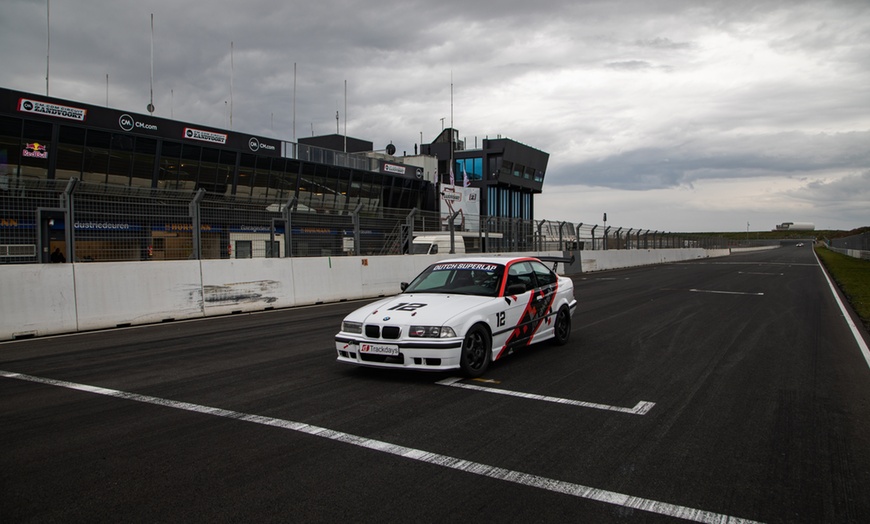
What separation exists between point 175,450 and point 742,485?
12.6 ft

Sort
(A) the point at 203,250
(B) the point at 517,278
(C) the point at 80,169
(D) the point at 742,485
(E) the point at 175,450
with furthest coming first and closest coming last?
1. (C) the point at 80,169
2. (A) the point at 203,250
3. (B) the point at 517,278
4. (E) the point at 175,450
5. (D) the point at 742,485

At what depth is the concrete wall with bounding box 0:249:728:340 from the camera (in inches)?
376

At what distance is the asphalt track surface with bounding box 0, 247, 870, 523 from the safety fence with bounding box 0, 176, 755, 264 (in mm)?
2607

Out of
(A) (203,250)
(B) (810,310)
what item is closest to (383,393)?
(A) (203,250)

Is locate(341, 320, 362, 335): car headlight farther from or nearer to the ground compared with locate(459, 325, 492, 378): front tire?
farther from the ground

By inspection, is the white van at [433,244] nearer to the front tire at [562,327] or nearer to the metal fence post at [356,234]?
the metal fence post at [356,234]

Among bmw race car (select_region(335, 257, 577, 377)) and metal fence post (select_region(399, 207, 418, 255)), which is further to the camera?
metal fence post (select_region(399, 207, 418, 255))

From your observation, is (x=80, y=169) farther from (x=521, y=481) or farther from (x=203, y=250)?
(x=521, y=481)

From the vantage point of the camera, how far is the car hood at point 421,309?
6.16 meters

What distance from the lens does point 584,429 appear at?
468 cm

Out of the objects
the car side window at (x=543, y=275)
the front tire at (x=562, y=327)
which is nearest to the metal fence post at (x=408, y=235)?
the car side window at (x=543, y=275)

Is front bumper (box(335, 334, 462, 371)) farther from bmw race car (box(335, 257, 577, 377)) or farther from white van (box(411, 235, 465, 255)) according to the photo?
white van (box(411, 235, 465, 255))

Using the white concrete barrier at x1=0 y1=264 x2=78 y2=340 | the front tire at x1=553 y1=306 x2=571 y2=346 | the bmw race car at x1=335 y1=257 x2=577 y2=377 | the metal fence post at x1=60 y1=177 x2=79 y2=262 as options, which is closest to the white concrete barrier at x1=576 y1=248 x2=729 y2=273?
the front tire at x1=553 y1=306 x2=571 y2=346

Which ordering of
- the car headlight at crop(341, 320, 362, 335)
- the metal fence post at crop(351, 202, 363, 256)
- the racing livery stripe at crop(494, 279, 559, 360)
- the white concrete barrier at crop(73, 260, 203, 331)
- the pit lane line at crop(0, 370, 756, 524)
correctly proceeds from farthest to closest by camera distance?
the metal fence post at crop(351, 202, 363, 256)
the white concrete barrier at crop(73, 260, 203, 331)
the racing livery stripe at crop(494, 279, 559, 360)
the car headlight at crop(341, 320, 362, 335)
the pit lane line at crop(0, 370, 756, 524)
